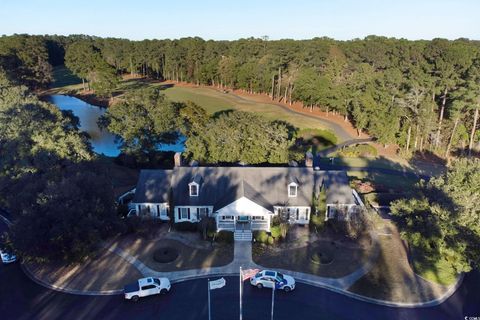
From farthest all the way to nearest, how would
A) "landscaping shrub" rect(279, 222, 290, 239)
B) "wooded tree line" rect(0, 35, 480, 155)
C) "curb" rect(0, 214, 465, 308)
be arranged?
"wooded tree line" rect(0, 35, 480, 155), "landscaping shrub" rect(279, 222, 290, 239), "curb" rect(0, 214, 465, 308)

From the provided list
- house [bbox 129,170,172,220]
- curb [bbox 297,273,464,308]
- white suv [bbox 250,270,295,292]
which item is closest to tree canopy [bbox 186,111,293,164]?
house [bbox 129,170,172,220]

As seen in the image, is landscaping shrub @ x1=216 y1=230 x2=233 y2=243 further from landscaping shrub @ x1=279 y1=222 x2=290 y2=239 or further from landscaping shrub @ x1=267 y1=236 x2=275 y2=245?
landscaping shrub @ x1=279 y1=222 x2=290 y2=239

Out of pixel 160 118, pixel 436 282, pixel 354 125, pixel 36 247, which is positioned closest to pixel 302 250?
pixel 436 282

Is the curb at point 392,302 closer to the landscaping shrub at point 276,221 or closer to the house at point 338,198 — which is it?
the landscaping shrub at point 276,221

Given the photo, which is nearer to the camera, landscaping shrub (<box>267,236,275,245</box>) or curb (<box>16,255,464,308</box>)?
curb (<box>16,255,464,308</box>)

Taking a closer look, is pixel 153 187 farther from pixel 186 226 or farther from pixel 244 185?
pixel 244 185
